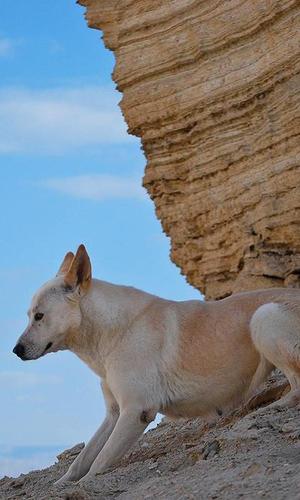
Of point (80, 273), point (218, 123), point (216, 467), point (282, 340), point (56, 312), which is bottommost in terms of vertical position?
point (216, 467)

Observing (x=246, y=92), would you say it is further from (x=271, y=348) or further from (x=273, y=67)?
(x=271, y=348)

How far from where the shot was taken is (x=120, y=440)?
8992mm

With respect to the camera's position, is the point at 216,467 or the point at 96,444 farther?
the point at 96,444

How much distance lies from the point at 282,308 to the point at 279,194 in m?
4.55

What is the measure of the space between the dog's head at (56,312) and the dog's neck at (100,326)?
7 cm

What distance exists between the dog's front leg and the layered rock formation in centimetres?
511

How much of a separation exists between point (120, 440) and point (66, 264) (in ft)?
6.80

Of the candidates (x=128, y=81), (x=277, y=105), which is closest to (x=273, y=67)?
(x=277, y=105)

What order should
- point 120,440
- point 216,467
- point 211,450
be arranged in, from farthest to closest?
point 120,440
point 211,450
point 216,467

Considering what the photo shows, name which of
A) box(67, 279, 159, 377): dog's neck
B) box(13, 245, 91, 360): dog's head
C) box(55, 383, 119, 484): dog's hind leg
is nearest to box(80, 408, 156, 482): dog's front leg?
box(55, 383, 119, 484): dog's hind leg

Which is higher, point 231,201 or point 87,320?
point 231,201

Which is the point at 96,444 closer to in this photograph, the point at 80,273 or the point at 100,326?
the point at 100,326

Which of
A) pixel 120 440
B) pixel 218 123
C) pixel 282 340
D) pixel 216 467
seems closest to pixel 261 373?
pixel 282 340

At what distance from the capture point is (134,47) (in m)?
16.0
